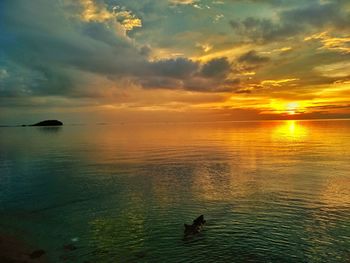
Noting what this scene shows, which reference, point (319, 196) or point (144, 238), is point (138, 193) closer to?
point (144, 238)

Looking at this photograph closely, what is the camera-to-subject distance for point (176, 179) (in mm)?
54812

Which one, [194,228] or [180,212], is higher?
[194,228]

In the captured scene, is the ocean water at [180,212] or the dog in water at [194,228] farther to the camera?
the dog in water at [194,228]

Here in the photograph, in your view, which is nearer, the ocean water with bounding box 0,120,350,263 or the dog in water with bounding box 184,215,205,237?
the ocean water with bounding box 0,120,350,263

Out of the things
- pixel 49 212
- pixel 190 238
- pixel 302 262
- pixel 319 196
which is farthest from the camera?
pixel 319 196

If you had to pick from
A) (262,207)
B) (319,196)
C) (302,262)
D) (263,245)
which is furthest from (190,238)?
(319,196)

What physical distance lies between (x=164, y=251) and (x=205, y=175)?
3311 centimetres

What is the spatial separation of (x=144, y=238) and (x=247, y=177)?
31426 millimetres

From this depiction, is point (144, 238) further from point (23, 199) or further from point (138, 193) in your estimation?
point (23, 199)

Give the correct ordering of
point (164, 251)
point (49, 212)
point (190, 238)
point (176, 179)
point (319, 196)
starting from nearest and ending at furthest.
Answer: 1. point (164, 251)
2. point (190, 238)
3. point (49, 212)
4. point (319, 196)
5. point (176, 179)

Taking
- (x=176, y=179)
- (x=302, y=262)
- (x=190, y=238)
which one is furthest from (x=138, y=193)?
(x=302, y=262)

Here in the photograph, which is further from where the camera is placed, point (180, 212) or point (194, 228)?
point (180, 212)

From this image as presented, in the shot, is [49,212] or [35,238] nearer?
[35,238]

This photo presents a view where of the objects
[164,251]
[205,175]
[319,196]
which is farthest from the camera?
[205,175]
